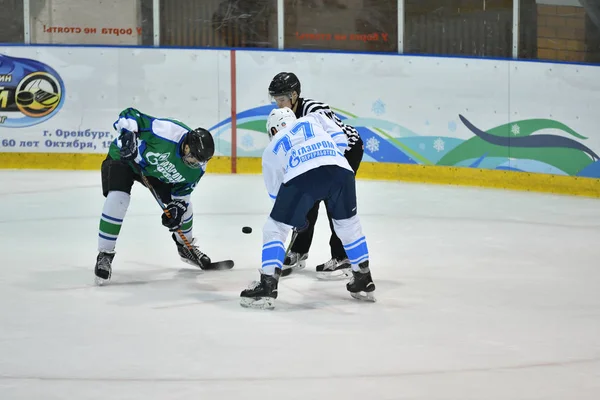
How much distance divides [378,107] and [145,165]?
176 inches

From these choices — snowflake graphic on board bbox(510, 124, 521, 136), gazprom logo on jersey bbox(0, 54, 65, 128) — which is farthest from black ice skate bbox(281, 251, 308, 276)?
gazprom logo on jersey bbox(0, 54, 65, 128)

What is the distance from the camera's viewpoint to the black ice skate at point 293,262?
19.3 feet

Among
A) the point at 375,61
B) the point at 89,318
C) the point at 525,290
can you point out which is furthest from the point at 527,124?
the point at 89,318

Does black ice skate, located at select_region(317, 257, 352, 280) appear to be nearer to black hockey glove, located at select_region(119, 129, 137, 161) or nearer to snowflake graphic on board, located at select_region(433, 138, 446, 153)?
black hockey glove, located at select_region(119, 129, 137, 161)

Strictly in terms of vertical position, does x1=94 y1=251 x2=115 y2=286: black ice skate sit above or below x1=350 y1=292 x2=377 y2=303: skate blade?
above

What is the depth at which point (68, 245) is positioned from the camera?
262 inches

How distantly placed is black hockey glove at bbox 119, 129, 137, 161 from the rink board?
176 inches

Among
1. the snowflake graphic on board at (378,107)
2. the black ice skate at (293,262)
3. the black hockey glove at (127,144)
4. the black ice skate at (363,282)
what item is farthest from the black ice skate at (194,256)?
the snowflake graphic on board at (378,107)

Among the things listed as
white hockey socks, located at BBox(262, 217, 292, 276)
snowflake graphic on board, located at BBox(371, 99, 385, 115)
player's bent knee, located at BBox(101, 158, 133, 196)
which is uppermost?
snowflake graphic on board, located at BBox(371, 99, 385, 115)

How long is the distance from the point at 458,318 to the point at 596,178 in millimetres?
4157

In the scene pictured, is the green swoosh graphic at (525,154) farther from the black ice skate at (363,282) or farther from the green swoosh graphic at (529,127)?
the black ice skate at (363,282)

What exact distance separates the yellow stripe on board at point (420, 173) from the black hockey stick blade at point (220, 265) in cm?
372

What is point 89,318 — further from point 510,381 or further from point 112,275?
point 510,381

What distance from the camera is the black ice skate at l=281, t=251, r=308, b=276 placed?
5.88m
